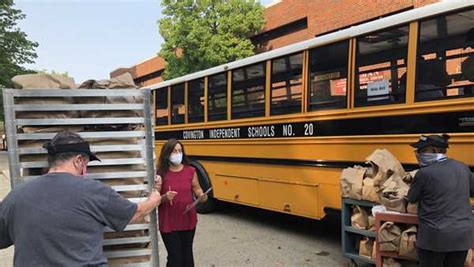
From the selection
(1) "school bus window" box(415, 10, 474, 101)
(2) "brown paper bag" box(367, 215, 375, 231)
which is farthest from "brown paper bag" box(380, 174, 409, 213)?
(1) "school bus window" box(415, 10, 474, 101)

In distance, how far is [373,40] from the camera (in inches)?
231

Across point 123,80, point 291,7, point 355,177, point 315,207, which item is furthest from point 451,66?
point 291,7

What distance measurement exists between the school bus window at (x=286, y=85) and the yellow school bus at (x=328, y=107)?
2 cm

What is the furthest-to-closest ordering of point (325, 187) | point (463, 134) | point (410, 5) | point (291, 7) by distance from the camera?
point (291, 7) → point (410, 5) → point (325, 187) → point (463, 134)

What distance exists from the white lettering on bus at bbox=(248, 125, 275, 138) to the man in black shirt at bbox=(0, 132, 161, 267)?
15.6ft

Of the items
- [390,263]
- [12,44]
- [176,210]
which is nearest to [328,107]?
[390,263]

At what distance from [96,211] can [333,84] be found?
14.3 feet

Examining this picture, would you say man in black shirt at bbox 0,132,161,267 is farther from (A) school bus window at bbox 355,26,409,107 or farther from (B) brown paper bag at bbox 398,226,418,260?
(A) school bus window at bbox 355,26,409,107

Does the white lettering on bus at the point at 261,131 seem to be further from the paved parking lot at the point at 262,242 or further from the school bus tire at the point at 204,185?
the school bus tire at the point at 204,185

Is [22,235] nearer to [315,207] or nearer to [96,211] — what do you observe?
[96,211]

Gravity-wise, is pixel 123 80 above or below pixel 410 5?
below

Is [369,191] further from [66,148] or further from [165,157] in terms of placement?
[66,148]

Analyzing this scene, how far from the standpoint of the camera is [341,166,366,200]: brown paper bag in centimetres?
528

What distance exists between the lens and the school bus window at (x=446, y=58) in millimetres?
4973
